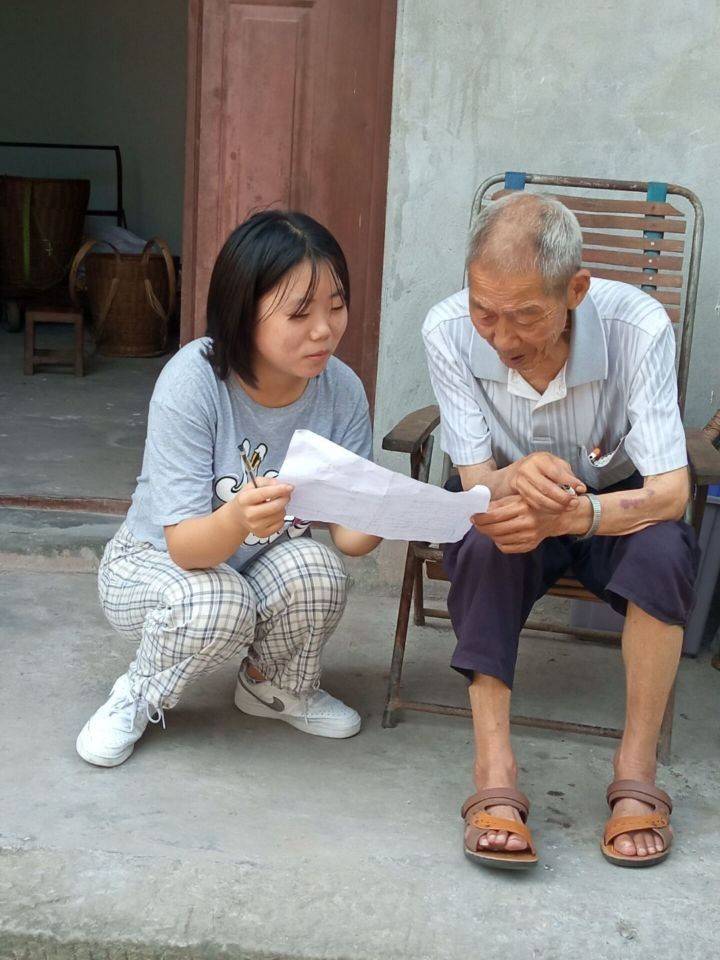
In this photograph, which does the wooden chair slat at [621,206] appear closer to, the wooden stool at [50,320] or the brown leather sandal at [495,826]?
the brown leather sandal at [495,826]

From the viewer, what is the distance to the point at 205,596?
8.19 ft

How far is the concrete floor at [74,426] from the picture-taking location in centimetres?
446

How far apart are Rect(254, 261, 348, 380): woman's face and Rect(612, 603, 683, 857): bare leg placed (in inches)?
31.8

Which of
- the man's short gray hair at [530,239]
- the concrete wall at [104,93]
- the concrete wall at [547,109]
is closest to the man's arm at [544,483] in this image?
the man's short gray hair at [530,239]

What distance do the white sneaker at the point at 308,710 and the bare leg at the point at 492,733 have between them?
48cm

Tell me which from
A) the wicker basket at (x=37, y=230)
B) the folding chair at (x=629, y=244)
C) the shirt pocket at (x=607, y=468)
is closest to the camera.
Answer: the shirt pocket at (x=607, y=468)

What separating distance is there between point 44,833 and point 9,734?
46cm

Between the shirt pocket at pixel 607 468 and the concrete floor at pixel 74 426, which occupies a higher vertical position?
the shirt pocket at pixel 607 468

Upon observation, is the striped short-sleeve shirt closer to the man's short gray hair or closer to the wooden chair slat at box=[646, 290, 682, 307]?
the man's short gray hair

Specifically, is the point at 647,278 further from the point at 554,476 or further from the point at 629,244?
the point at 554,476

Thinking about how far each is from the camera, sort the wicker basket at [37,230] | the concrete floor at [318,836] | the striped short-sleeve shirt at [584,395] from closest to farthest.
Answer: the concrete floor at [318,836] → the striped short-sleeve shirt at [584,395] → the wicker basket at [37,230]

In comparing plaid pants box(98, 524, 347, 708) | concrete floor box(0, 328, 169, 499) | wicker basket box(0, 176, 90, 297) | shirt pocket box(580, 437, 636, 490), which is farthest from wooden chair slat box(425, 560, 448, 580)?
wicker basket box(0, 176, 90, 297)

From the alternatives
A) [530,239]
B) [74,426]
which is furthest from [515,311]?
[74,426]

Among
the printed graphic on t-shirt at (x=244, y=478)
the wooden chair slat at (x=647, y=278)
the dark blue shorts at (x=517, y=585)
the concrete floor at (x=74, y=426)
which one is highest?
the wooden chair slat at (x=647, y=278)
